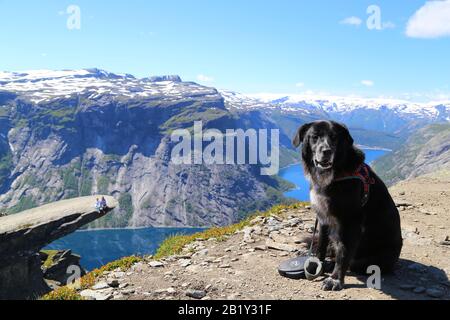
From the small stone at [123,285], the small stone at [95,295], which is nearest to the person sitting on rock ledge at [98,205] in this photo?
the small stone at [123,285]

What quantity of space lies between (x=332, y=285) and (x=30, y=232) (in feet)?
121

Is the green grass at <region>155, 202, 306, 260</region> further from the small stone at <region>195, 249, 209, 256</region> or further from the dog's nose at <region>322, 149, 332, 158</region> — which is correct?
the dog's nose at <region>322, 149, 332, 158</region>

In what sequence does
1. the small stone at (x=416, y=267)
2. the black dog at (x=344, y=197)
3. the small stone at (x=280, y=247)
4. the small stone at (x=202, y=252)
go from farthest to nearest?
the small stone at (x=202, y=252), the small stone at (x=280, y=247), the small stone at (x=416, y=267), the black dog at (x=344, y=197)

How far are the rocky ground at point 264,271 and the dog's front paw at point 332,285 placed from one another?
0.14 metres

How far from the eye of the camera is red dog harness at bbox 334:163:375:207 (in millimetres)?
7570

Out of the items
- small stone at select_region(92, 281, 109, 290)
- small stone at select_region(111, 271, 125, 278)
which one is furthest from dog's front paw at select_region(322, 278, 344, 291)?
small stone at select_region(111, 271, 125, 278)

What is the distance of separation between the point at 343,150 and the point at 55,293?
691 centimetres

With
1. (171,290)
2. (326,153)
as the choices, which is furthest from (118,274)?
(326,153)

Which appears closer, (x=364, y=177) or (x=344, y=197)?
(x=344, y=197)

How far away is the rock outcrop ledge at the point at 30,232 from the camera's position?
3619 cm

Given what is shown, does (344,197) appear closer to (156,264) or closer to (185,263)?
(185,263)

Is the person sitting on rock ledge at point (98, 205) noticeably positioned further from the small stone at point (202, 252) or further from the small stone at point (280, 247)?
the small stone at point (280, 247)

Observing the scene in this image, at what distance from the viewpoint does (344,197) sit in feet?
24.7
